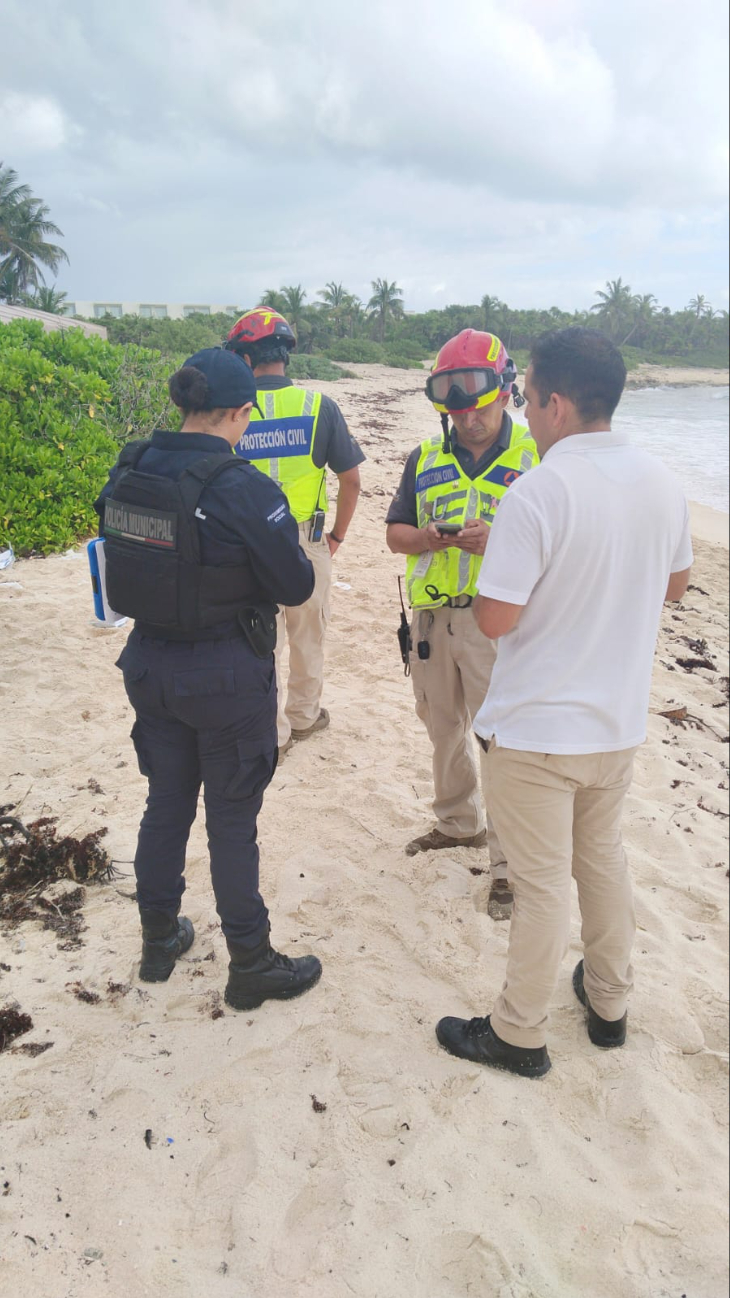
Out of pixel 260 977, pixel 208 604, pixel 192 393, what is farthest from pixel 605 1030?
pixel 192 393

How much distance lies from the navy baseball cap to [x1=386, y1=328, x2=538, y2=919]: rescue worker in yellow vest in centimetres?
91

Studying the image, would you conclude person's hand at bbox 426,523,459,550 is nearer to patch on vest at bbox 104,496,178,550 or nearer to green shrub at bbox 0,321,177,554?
patch on vest at bbox 104,496,178,550

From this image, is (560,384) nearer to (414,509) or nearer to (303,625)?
(414,509)

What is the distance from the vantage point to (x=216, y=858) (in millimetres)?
2332

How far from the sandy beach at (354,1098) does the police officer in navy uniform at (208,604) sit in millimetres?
458

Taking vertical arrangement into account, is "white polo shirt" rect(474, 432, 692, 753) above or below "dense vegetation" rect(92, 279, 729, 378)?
below

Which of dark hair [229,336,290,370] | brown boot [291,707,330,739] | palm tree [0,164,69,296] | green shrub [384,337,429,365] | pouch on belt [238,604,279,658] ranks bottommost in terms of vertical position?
brown boot [291,707,330,739]

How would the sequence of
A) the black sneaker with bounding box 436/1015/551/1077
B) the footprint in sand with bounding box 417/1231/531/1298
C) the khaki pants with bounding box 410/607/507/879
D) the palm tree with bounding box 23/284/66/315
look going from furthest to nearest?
the palm tree with bounding box 23/284/66/315 < the khaki pants with bounding box 410/607/507/879 < the black sneaker with bounding box 436/1015/551/1077 < the footprint in sand with bounding box 417/1231/531/1298

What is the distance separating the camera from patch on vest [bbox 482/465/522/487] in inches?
113

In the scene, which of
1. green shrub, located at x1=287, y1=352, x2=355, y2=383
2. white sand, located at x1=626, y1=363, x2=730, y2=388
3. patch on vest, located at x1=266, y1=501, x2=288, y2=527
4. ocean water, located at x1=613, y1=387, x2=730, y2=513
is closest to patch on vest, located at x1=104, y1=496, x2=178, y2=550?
patch on vest, located at x1=266, y1=501, x2=288, y2=527

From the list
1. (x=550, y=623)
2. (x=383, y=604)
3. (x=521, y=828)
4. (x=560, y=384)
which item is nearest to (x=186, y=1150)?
(x=521, y=828)

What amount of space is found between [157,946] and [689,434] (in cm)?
2586

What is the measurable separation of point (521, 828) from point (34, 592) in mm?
5062

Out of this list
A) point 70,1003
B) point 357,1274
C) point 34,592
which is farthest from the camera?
point 34,592
